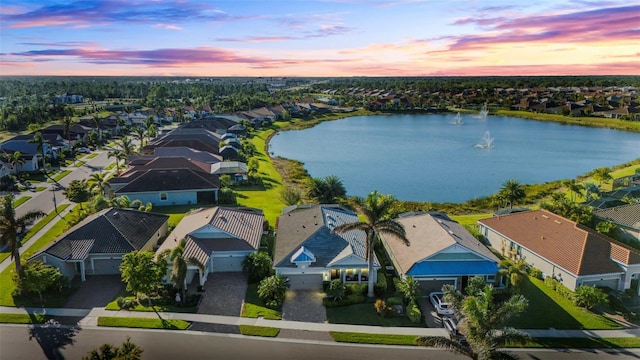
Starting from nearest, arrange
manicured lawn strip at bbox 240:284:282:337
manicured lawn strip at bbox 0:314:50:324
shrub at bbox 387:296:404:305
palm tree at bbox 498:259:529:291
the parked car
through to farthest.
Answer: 1. manicured lawn strip at bbox 240:284:282:337
2. manicured lawn strip at bbox 0:314:50:324
3. the parked car
4. shrub at bbox 387:296:404:305
5. palm tree at bbox 498:259:529:291

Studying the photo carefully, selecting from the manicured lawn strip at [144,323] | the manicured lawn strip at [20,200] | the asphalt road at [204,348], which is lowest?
the asphalt road at [204,348]

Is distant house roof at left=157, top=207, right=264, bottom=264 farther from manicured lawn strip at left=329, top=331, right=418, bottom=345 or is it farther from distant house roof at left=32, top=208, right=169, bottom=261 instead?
manicured lawn strip at left=329, top=331, right=418, bottom=345

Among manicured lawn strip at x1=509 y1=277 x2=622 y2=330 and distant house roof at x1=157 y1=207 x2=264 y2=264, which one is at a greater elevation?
distant house roof at x1=157 y1=207 x2=264 y2=264

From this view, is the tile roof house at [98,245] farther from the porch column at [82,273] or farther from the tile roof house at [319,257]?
the tile roof house at [319,257]

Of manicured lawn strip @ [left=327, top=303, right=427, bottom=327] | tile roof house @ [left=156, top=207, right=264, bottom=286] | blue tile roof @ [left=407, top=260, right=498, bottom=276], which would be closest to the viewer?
manicured lawn strip @ [left=327, top=303, right=427, bottom=327]

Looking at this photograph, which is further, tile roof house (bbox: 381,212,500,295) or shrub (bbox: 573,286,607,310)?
tile roof house (bbox: 381,212,500,295)

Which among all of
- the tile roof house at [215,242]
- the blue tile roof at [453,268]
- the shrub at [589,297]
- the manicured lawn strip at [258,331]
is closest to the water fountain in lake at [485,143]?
the blue tile roof at [453,268]

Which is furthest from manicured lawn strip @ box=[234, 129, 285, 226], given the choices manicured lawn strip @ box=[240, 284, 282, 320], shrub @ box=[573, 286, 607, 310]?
shrub @ box=[573, 286, 607, 310]


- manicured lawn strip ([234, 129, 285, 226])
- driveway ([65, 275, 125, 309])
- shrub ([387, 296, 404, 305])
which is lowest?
driveway ([65, 275, 125, 309])
